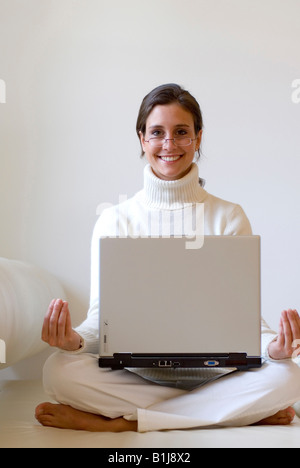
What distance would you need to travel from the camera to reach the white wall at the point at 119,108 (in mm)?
3199

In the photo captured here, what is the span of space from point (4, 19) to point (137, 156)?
2.88ft

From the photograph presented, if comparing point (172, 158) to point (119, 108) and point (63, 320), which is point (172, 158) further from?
point (119, 108)

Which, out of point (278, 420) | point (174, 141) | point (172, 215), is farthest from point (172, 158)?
point (278, 420)

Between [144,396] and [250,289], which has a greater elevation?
[250,289]

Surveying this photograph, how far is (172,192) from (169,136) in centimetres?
19

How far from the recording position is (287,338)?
1.85 meters

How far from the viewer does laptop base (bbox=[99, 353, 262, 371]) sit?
5.89 ft

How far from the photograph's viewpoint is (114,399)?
6.34 ft

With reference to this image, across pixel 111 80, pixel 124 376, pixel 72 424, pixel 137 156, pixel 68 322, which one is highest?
pixel 111 80

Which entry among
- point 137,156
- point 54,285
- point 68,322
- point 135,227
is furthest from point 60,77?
point 68,322
